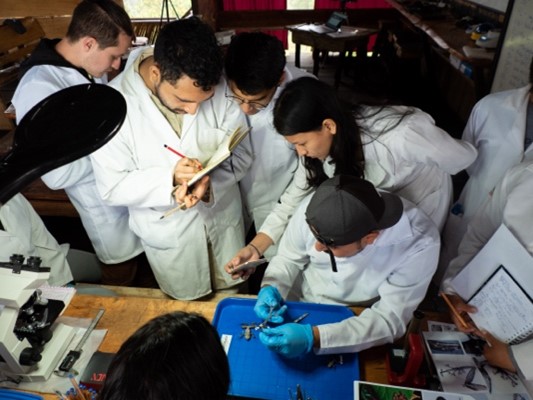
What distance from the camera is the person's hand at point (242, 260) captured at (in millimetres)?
1628

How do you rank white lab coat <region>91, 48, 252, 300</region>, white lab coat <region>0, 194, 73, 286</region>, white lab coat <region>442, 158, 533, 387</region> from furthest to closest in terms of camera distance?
white lab coat <region>91, 48, 252, 300</region>
white lab coat <region>0, 194, 73, 286</region>
white lab coat <region>442, 158, 533, 387</region>

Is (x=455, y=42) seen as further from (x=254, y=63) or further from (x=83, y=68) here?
(x=83, y=68)

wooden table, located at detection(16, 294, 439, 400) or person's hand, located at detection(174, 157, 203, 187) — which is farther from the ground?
person's hand, located at detection(174, 157, 203, 187)

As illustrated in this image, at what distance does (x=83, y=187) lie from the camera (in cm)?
199


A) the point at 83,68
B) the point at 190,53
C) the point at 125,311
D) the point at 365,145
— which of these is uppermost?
the point at 190,53

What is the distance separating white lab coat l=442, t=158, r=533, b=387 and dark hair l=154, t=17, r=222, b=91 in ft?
3.96

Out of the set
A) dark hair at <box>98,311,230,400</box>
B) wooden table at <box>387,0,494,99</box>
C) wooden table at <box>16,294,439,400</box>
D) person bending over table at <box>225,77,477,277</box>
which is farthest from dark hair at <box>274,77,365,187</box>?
wooden table at <box>387,0,494,99</box>

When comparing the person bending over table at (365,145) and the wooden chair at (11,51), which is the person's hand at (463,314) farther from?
the wooden chair at (11,51)

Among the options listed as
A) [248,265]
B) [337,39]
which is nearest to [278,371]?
[248,265]

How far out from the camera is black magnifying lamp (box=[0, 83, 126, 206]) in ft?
1.98

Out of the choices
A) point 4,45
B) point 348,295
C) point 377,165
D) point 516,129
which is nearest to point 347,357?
point 348,295

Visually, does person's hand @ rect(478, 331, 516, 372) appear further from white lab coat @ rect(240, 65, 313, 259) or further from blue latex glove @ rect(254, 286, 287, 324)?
white lab coat @ rect(240, 65, 313, 259)

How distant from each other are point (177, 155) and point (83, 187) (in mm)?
678

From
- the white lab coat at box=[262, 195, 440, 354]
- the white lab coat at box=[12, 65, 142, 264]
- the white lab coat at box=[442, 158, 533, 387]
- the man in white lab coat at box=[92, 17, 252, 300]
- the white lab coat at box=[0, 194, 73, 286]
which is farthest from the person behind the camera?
the white lab coat at box=[12, 65, 142, 264]
